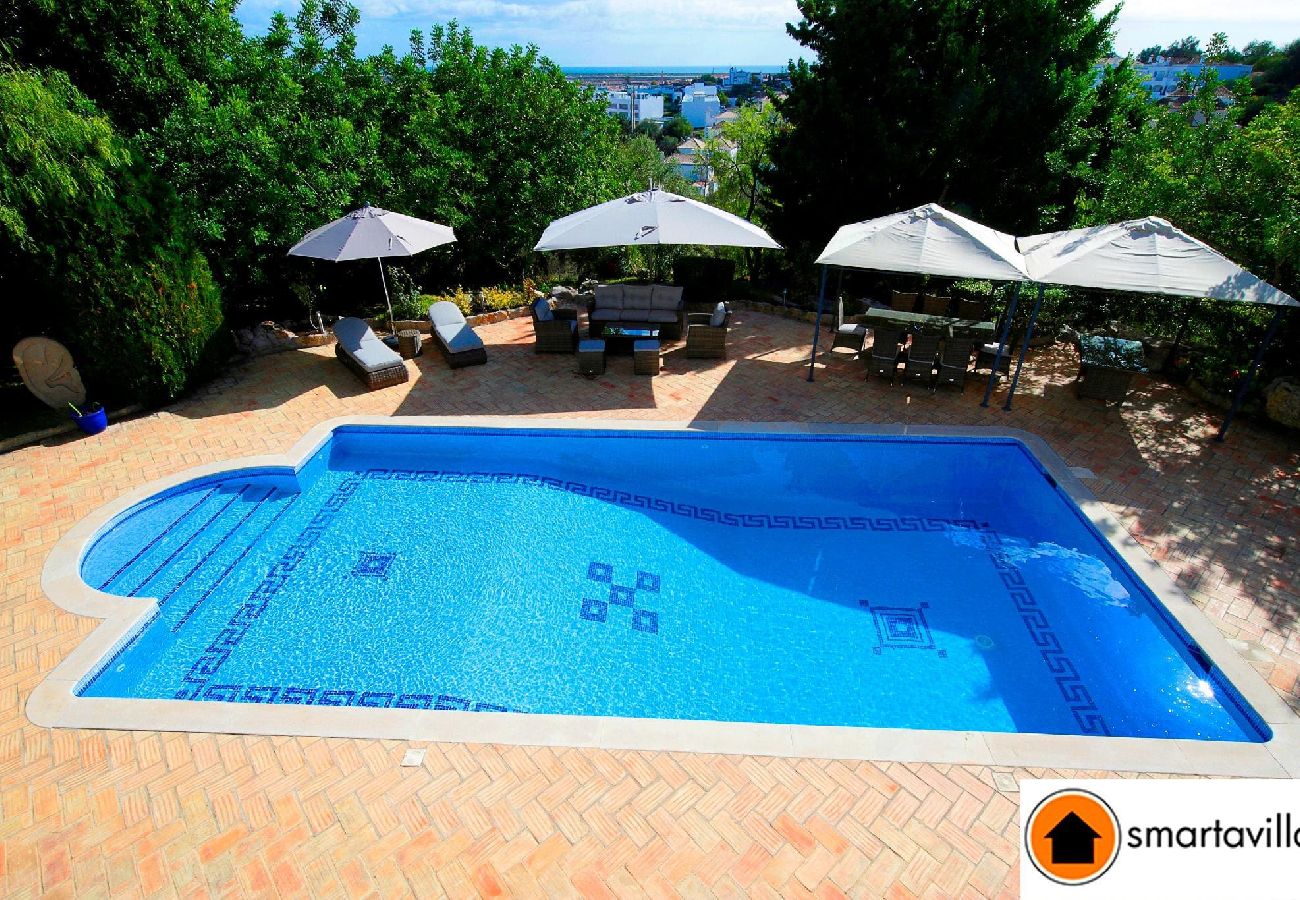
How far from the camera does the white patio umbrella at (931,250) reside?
31.5ft

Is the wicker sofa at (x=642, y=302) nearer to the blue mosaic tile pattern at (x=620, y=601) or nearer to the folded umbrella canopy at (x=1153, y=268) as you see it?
the folded umbrella canopy at (x=1153, y=268)

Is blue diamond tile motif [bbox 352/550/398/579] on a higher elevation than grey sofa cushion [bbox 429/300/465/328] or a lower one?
lower

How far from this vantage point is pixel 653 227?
11164 millimetres

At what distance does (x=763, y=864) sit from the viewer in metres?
4.49

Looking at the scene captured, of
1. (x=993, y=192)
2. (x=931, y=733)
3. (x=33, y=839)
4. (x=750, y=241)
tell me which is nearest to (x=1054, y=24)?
(x=993, y=192)

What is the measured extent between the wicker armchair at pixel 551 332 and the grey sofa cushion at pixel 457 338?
1.23 meters

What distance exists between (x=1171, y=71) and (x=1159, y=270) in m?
214

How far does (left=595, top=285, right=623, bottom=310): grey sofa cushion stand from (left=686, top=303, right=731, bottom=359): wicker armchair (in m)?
1.75

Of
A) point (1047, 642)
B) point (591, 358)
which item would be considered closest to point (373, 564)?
point (591, 358)

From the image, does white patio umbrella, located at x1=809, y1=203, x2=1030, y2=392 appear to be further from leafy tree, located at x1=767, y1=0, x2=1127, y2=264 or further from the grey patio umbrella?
leafy tree, located at x1=767, y1=0, x2=1127, y2=264

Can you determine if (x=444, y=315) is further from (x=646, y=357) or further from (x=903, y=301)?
(x=903, y=301)

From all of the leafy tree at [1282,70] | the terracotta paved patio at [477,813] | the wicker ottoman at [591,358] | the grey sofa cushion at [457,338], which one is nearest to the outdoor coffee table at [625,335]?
the wicker ottoman at [591,358]

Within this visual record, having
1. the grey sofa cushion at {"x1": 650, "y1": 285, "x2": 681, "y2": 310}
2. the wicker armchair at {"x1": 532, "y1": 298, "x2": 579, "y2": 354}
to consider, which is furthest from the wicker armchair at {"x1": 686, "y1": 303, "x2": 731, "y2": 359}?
the wicker armchair at {"x1": 532, "y1": 298, "x2": 579, "y2": 354}

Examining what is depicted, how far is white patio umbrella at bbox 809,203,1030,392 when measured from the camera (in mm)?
9594
